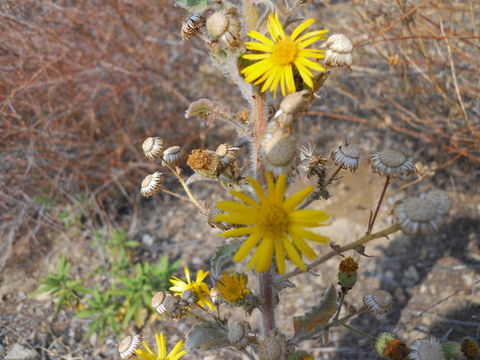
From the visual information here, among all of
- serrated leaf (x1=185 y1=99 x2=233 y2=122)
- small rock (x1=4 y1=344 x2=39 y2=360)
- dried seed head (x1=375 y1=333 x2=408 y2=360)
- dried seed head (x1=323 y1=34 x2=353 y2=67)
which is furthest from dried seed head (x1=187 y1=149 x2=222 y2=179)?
small rock (x1=4 y1=344 x2=39 y2=360)

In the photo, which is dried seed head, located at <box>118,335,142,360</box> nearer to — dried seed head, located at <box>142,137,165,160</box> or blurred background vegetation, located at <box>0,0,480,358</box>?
dried seed head, located at <box>142,137,165,160</box>

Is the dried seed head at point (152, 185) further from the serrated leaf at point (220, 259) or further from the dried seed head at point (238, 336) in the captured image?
the dried seed head at point (238, 336)

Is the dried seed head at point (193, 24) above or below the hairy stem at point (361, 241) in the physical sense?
above

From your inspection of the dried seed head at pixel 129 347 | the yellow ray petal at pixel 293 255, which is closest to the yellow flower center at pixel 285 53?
the yellow ray petal at pixel 293 255

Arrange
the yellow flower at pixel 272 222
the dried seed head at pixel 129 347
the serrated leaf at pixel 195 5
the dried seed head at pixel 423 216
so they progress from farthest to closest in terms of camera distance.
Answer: the dried seed head at pixel 129 347
the serrated leaf at pixel 195 5
the yellow flower at pixel 272 222
the dried seed head at pixel 423 216

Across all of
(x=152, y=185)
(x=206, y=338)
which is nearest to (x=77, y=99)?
(x=152, y=185)

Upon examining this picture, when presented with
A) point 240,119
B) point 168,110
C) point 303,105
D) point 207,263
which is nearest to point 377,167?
point 303,105
